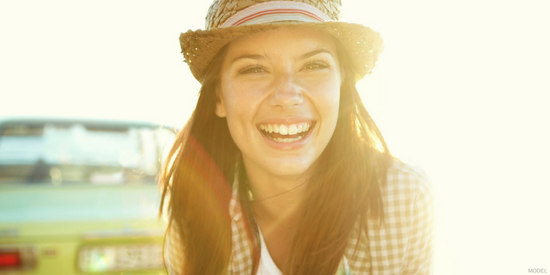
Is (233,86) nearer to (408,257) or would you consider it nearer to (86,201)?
(408,257)

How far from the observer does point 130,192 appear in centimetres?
352

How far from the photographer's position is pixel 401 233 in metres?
1.88

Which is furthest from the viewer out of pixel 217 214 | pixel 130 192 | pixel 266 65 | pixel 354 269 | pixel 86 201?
pixel 130 192

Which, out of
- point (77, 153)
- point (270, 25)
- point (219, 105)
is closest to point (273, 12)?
point (270, 25)

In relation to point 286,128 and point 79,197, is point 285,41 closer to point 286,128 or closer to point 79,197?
point 286,128

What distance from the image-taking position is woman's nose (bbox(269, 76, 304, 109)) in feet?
5.94

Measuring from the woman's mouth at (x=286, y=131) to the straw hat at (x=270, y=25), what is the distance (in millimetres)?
389

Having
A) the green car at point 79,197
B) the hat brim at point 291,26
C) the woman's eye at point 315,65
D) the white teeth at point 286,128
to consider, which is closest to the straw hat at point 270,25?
the hat brim at point 291,26

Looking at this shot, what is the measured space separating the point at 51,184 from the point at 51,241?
85cm

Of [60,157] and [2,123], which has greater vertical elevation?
[2,123]

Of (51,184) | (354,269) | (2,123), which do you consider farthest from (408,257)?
(2,123)

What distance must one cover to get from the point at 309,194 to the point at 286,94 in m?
0.59

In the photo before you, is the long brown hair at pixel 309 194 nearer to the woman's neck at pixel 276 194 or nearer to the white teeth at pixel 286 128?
the woman's neck at pixel 276 194

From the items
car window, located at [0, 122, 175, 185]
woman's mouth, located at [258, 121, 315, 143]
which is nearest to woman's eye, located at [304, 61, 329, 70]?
woman's mouth, located at [258, 121, 315, 143]
